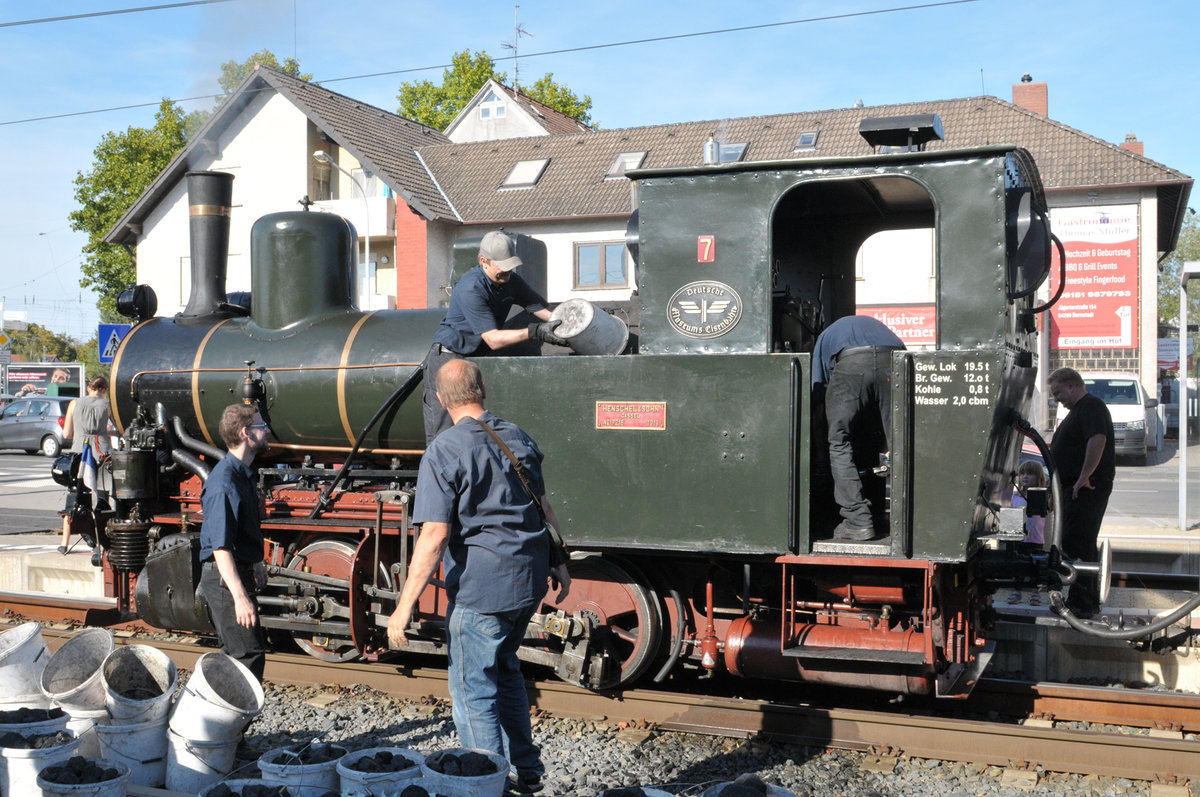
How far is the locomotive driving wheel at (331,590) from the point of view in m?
6.34

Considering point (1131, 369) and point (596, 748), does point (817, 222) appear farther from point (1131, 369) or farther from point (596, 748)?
point (1131, 369)

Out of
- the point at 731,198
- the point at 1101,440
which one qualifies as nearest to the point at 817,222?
the point at 731,198

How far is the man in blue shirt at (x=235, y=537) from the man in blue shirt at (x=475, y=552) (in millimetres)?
1376

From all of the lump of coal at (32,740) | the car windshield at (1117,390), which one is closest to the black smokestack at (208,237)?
the lump of coal at (32,740)

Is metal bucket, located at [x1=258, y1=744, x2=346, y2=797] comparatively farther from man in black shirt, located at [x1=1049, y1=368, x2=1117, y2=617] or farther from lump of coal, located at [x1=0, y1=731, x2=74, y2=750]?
man in black shirt, located at [x1=1049, y1=368, x2=1117, y2=617]

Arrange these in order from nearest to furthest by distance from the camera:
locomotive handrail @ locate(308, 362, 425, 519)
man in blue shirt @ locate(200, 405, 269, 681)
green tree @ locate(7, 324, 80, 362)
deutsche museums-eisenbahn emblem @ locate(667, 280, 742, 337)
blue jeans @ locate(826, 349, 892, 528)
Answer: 1. man in blue shirt @ locate(200, 405, 269, 681)
2. blue jeans @ locate(826, 349, 892, 528)
3. deutsche museums-eisenbahn emblem @ locate(667, 280, 742, 337)
4. locomotive handrail @ locate(308, 362, 425, 519)
5. green tree @ locate(7, 324, 80, 362)

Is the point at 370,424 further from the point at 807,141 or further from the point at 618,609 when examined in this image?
the point at 807,141

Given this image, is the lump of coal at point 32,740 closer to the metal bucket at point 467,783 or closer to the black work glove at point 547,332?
the metal bucket at point 467,783

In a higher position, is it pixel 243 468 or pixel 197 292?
pixel 197 292

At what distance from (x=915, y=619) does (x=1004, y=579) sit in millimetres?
551

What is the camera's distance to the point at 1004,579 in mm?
5316

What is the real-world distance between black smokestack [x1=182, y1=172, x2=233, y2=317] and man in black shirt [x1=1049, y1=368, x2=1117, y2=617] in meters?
6.10

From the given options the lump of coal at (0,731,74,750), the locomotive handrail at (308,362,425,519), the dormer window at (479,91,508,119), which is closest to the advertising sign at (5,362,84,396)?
the dormer window at (479,91,508,119)

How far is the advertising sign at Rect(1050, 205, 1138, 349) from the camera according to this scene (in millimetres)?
21922
